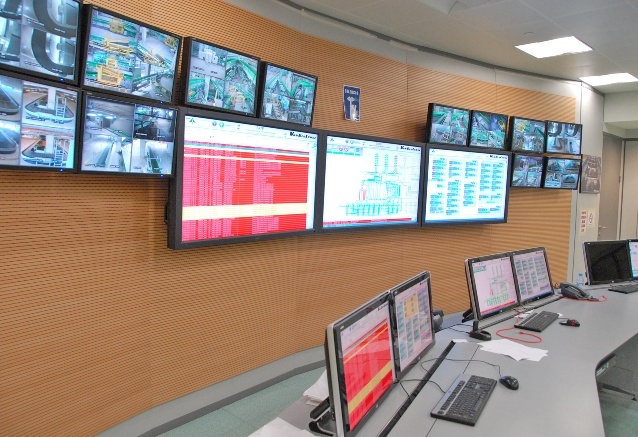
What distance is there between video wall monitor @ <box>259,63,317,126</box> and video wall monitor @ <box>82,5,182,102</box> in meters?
0.74

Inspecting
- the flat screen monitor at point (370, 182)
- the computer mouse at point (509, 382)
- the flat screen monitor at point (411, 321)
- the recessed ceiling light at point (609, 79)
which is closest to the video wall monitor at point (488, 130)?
→ the flat screen monitor at point (370, 182)

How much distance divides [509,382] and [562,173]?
178 inches

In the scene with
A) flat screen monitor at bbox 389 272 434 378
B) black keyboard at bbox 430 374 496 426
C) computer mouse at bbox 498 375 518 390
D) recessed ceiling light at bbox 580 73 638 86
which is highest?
recessed ceiling light at bbox 580 73 638 86

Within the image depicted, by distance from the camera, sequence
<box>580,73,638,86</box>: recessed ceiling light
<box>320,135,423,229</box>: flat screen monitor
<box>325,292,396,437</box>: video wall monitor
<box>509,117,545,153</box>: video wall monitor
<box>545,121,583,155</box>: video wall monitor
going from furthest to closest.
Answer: <box>580,73,638,86</box>: recessed ceiling light < <box>545,121,583,155</box>: video wall monitor < <box>509,117,545,153</box>: video wall monitor < <box>320,135,423,229</box>: flat screen monitor < <box>325,292,396,437</box>: video wall monitor

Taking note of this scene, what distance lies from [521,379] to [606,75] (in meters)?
5.22

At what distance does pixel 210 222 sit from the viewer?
2926 mm

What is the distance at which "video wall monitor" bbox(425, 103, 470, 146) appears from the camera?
4.61 meters

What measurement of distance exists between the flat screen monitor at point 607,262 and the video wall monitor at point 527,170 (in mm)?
1464

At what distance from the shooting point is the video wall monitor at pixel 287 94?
3236mm

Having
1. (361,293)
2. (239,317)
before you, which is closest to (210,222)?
(239,317)

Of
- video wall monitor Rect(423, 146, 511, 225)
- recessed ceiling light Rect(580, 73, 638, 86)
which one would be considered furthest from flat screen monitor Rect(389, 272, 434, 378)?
recessed ceiling light Rect(580, 73, 638, 86)

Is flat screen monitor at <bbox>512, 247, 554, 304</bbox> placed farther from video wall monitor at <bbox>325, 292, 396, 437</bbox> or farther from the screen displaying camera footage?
the screen displaying camera footage

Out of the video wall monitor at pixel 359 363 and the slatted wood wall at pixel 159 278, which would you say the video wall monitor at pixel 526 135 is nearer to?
the slatted wood wall at pixel 159 278

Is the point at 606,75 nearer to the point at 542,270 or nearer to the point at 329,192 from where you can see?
the point at 542,270
